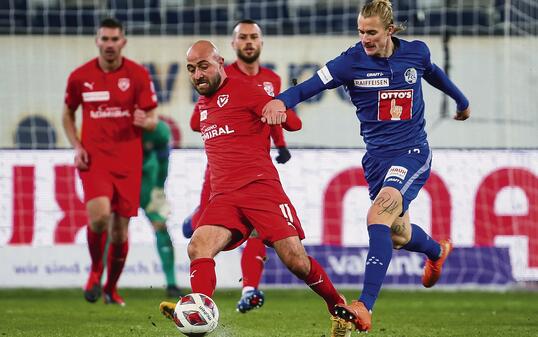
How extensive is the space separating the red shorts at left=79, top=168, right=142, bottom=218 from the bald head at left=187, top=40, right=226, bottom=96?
9.41 ft

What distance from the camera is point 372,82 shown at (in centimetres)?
709

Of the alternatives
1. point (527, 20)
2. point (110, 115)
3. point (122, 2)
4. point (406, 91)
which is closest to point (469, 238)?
point (527, 20)

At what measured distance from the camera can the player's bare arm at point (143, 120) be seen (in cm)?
951

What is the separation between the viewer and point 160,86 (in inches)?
584

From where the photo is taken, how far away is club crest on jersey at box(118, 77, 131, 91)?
9695 mm

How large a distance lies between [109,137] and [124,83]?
0.48m

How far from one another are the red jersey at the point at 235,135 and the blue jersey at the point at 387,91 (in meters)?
0.54

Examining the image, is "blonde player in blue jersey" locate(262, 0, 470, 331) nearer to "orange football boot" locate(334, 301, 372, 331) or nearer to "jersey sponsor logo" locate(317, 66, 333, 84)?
"jersey sponsor logo" locate(317, 66, 333, 84)

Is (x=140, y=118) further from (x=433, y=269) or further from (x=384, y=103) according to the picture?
(x=384, y=103)

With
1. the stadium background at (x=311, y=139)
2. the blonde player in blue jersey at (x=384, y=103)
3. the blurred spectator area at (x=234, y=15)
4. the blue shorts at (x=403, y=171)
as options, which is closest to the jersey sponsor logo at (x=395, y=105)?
the blonde player in blue jersey at (x=384, y=103)

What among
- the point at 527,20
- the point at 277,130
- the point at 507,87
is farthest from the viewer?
the point at 507,87

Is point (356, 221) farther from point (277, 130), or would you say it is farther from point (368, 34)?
point (368, 34)

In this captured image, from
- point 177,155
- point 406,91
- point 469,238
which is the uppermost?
point 406,91

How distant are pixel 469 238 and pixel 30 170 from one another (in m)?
4.43
